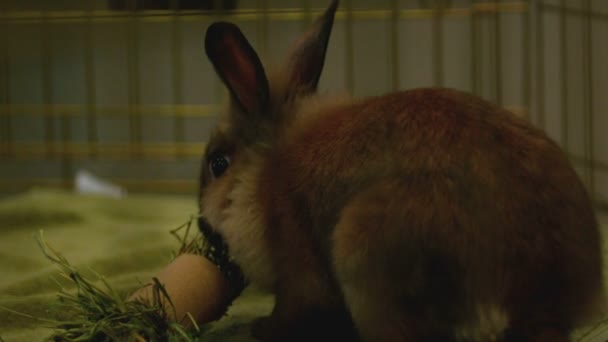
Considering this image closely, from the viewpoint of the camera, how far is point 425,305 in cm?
121

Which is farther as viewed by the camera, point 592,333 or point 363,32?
point 363,32

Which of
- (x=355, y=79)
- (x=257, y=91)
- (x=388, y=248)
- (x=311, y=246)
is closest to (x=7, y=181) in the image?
(x=355, y=79)

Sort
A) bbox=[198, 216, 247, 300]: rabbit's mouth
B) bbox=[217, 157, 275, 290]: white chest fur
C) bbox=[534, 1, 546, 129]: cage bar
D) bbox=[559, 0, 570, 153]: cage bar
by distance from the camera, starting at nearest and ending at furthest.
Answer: bbox=[217, 157, 275, 290]: white chest fur, bbox=[198, 216, 247, 300]: rabbit's mouth, bbox=[559, 0, 570, 153]: cage bar, bbox=[534, 1, 546, 129]: cage bar

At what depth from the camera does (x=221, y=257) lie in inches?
64.0

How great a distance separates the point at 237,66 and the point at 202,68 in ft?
5.62

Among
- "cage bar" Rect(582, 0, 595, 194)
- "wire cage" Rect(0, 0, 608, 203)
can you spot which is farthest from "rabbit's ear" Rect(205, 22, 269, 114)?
"cage bar" Rect(582, 0, 595, 194)

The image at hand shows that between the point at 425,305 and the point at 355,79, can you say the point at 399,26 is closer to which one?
the point at 355,79

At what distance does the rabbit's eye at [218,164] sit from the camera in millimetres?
1606

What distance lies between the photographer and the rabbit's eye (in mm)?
1606

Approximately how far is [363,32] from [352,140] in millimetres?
1861

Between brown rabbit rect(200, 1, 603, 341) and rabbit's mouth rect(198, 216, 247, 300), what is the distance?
12 centimetres

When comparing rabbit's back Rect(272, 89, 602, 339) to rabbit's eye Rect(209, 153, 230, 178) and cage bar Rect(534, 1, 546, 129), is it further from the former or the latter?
cage bar Rect(534, 1, 546, 129)

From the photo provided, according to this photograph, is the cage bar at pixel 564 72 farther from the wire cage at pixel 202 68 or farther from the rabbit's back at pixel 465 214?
the rabbit's back at pixel 465 214

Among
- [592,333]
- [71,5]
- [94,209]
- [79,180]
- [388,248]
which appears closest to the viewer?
[388,248]
